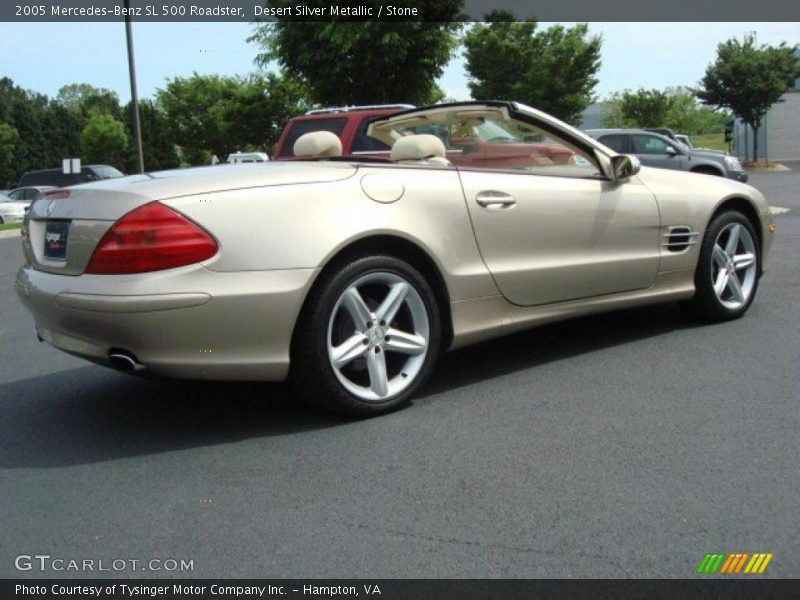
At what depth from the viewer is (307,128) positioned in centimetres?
1171

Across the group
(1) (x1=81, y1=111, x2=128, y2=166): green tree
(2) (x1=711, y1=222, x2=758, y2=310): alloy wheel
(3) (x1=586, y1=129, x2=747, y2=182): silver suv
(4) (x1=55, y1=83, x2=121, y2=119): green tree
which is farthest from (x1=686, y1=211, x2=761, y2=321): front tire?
(4) (x1=55, y1=83, x2=121, y2=119): green tree

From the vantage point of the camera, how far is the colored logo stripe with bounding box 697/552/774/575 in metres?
2.56

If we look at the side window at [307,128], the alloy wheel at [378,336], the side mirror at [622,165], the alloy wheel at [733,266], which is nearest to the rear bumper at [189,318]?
the alloy wheel at [378,336]

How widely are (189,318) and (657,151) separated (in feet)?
56.2

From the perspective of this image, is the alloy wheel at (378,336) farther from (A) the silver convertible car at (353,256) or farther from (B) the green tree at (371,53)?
(B) the green tree at (371,53)

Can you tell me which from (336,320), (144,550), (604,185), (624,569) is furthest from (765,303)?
(144,550)

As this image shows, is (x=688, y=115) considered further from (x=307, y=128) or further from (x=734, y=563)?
(x=734, y=563)

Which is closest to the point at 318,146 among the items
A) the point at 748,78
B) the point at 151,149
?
the point at 748,78

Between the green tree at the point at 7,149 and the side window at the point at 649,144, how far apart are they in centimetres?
6493

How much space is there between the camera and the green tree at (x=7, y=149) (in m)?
72.7

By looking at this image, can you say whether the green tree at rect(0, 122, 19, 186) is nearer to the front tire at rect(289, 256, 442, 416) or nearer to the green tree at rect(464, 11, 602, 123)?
the green tree at rect(464, 11, 602, 123)

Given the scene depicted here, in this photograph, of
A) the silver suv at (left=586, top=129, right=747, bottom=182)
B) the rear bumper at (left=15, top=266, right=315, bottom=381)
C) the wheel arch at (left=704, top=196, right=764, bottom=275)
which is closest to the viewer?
the rear bumper at (left=15, top=266, right=315, bottom=381)

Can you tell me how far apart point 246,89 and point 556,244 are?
42737mm
